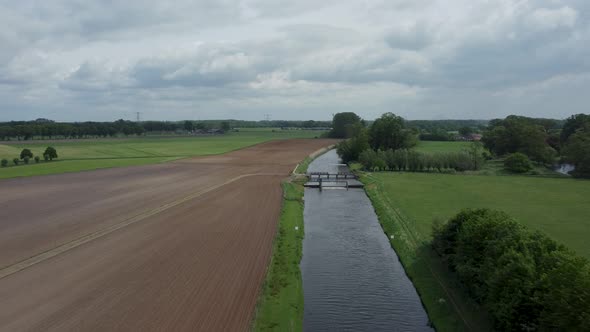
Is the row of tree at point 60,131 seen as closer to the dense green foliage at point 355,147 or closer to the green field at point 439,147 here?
the dense green foliage at point 355,147

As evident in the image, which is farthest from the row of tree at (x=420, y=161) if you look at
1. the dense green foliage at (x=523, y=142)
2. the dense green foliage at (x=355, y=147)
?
the dense green foliage at (x=523, y=142)

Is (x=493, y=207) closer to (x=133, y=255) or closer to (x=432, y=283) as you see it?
(x=432, y=283)

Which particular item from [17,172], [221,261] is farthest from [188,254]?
[17,172]

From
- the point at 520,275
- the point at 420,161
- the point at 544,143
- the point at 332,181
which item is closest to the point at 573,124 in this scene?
the point at 544,143

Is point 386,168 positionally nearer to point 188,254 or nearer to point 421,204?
point 421,204

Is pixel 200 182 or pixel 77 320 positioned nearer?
pixel 77 320

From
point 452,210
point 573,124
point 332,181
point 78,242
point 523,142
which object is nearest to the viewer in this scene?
point 78,242
